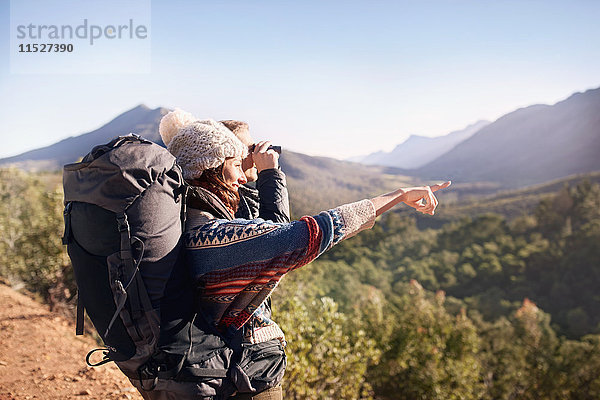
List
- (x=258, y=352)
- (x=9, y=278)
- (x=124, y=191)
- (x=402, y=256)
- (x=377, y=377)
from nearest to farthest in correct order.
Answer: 1. (x=124, y=191)
2. (x=258, y=352)
3. (x=9, y=278)
4. (x=377, y=377)
5. (x=402, y=256)

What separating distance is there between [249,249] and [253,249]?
1cm

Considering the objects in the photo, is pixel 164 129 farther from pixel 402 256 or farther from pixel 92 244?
pixel 402 256

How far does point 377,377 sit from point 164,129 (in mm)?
23212

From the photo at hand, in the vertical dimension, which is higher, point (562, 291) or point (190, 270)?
point (190, 270)

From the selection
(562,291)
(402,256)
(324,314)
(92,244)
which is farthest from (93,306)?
(402,256)

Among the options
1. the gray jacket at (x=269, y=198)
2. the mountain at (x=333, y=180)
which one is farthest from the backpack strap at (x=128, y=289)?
the mountain at (x=333, y=180)

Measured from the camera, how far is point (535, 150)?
166 meters

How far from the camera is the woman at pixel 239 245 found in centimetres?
142

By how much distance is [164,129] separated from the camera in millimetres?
1931

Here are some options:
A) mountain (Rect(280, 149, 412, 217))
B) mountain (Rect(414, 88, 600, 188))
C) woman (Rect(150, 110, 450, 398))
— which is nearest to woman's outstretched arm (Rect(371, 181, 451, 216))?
woman (Rect(150, 110, 450, 398))

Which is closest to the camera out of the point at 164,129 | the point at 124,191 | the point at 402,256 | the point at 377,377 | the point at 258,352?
the point at 124,191

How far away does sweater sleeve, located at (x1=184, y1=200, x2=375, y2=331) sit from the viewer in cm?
142

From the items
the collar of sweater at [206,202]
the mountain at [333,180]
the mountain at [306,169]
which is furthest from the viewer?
the mountain at [333,180]

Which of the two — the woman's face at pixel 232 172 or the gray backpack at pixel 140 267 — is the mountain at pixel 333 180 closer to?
the woman's face at pixel 232 172
